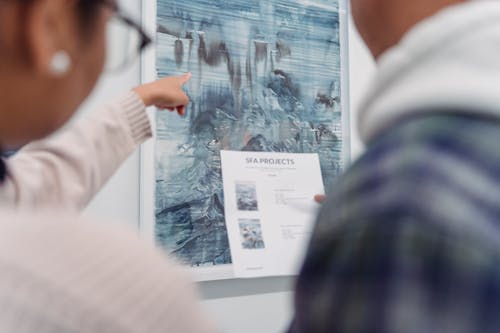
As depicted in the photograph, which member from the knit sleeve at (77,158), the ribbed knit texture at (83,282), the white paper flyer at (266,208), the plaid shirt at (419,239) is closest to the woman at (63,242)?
the ribbed knit texture at (83,282)

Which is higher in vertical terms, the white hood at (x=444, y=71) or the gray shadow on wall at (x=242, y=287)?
the white hood at (x=444, y=71)

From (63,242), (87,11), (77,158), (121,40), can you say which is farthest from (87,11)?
(77,158)

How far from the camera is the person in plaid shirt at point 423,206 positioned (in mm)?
357

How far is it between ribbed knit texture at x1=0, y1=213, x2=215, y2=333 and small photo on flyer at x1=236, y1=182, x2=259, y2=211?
1.29 metres

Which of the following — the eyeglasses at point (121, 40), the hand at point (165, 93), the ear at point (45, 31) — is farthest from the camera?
the hand at point (165, 93)

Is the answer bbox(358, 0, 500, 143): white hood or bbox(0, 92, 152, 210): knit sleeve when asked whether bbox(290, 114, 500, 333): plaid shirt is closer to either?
bbox(358, 0, 500, 143): white hood

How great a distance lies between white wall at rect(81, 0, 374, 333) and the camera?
57.4 inches

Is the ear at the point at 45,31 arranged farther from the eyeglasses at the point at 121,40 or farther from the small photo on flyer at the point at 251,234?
the small photo on flyer at the point at 251,234

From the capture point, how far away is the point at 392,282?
14.5 inches

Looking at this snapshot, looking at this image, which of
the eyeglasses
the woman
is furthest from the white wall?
the woman

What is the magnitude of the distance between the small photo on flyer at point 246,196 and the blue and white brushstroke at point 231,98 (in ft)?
0.18

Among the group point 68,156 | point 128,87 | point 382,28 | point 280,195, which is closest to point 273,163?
point 280,195

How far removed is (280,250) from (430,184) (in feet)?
4.26

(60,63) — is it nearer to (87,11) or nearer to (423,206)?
(87,11)
